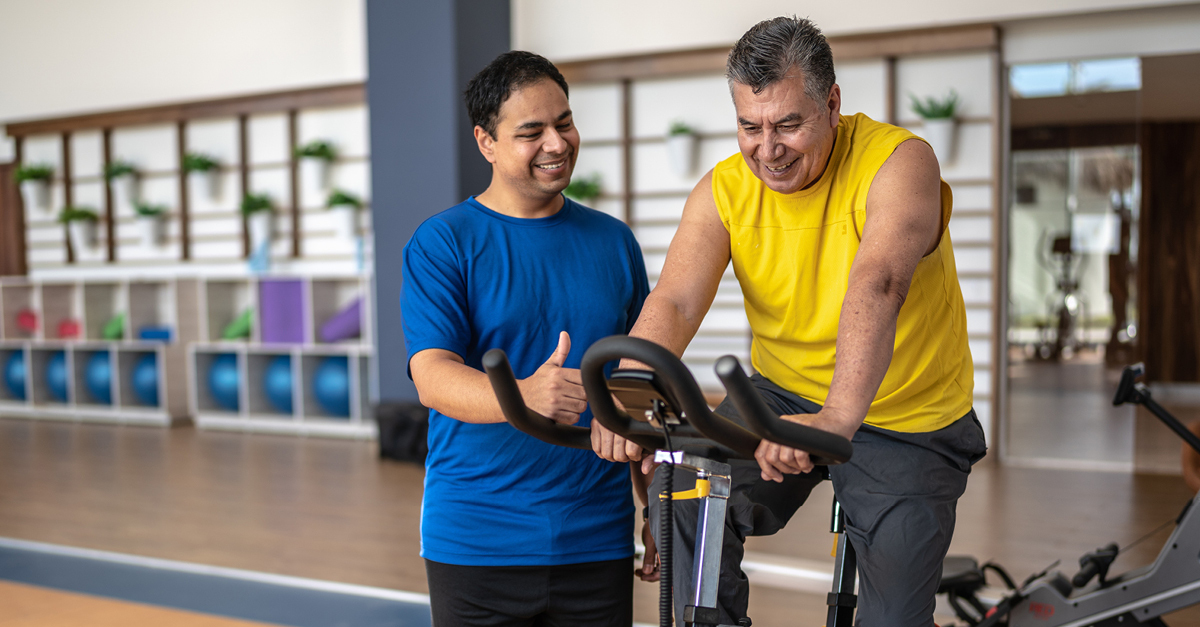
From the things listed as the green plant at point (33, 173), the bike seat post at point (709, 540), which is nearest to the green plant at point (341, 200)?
the green plant at point (33, 173)

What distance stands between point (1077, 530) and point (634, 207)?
353 centimetres

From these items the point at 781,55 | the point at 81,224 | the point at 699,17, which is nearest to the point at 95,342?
the point at 81,224

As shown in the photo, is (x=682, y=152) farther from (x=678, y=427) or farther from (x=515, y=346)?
(x=678, y=427)

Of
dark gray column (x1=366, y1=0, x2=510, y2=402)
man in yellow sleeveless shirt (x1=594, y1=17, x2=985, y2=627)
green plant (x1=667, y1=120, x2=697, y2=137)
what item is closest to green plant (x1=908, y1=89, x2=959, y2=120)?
green plant (x1=667, y1=120, x2=697, y2=137)

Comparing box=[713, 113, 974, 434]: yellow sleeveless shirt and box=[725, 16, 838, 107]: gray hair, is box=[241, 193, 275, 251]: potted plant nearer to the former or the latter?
box=[713, 113, 974, 434]: yellow sleeveless shirt

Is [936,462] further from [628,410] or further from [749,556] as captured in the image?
[749,556]

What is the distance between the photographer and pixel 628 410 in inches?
40.4

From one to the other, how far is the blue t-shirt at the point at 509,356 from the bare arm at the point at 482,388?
68 millimetres

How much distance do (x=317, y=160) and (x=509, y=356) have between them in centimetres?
594

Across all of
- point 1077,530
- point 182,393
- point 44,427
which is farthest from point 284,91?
point 1077,530

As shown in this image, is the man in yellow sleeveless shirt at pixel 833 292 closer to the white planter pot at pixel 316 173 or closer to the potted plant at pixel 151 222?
the white planter pot at pixel 316 173

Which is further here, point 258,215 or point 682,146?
point 258,215

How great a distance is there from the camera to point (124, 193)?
780 cm

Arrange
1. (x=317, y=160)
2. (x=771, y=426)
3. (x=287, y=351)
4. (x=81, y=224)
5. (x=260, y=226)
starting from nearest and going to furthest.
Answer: (x=771, y=426)
(x=287, y=351)
(x=317, y=160)
(x=260, y=226)
(x=81, y=224)
